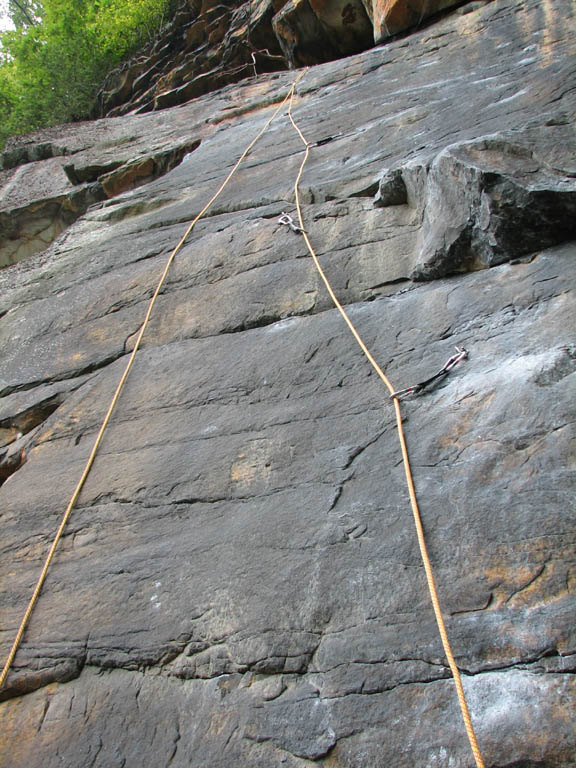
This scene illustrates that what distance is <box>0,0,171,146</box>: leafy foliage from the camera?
545 inches

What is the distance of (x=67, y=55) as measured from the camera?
1424 centimetres

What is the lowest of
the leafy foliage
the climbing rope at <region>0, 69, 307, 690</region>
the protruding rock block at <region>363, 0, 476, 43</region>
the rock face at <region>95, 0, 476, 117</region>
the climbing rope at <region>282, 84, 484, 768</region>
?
the climbing rope at <region>282, 84, 484, 768</region>

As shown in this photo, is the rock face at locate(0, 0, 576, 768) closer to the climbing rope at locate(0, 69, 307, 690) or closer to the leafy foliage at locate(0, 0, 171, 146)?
the climbing rope at locate(0, 69, 307, 690)

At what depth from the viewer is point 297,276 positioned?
3.92 meters

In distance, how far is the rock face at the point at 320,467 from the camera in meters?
1.83

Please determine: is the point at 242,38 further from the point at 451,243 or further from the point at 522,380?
the point at 522,380

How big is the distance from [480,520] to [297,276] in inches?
91.7

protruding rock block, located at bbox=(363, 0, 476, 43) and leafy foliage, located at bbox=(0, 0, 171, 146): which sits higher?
leafy foliage, located at bbox=(0, 0, 171, 146)

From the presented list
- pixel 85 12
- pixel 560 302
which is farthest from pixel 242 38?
pixel 560 302

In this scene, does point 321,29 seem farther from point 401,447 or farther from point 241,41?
point 401,447

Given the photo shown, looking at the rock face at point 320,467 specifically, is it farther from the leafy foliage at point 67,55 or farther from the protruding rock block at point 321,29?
the leafy foliage at point 67,55

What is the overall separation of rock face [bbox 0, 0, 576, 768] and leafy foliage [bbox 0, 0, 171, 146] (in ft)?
36.3

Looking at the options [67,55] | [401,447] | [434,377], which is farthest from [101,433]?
[67,55]

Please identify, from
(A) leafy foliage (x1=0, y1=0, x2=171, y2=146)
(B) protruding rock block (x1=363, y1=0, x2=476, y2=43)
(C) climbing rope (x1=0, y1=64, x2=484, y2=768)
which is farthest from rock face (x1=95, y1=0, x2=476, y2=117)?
(C) climbing rope (x1=0, y1=64, x2=484, y2=768)
